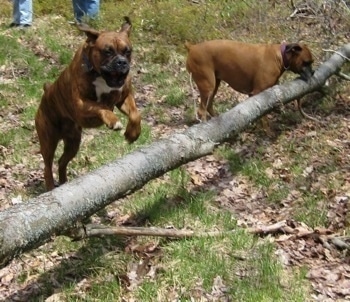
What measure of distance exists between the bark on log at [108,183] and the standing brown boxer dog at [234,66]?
1.45 metres

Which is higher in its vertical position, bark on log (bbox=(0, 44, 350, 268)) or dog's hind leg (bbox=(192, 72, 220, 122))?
bark on log (bbox=(0, 44, 350, 268))

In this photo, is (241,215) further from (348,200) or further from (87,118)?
(87,118)

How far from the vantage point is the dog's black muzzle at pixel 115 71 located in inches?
218

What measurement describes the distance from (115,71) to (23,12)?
704 centimetres

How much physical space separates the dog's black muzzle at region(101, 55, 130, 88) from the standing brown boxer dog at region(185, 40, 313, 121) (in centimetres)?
285

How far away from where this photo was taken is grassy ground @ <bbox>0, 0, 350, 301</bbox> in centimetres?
462

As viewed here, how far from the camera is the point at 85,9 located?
12.4 meters

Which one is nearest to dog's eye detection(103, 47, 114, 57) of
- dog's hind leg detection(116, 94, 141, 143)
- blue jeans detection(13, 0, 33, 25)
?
dog's hind leg detection(116, 94, 141, 143)

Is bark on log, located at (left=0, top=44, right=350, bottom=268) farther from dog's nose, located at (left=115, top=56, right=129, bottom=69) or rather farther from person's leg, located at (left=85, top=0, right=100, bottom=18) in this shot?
person's leg, located at (left=85, top=0, right=100, bottom=18)

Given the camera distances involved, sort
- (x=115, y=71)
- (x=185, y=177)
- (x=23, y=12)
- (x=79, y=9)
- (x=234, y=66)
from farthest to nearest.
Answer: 1. (x=79, y=9)
2. (x=23, y=12)
3. (x=234, y=66)
4. (x=185, y=177)
5. (x=115, y=71)

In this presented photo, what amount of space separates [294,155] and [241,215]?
1629mm

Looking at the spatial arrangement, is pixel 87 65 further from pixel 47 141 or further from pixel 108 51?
pixel 47 141

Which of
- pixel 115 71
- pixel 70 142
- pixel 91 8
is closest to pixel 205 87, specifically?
pixel 70 142

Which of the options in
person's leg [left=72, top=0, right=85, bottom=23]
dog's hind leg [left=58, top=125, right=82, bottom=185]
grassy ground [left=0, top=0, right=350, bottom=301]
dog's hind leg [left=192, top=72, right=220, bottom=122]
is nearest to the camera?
grassy ground [left=0, top=0, right=350, bottom=301]
